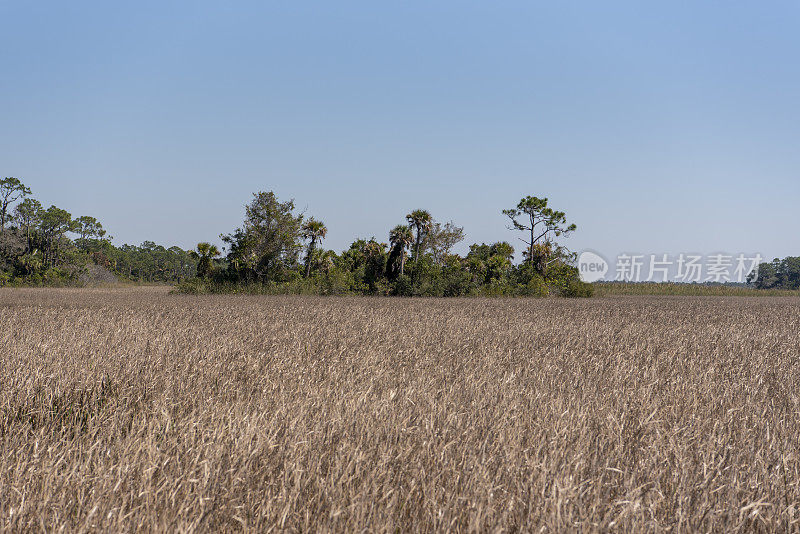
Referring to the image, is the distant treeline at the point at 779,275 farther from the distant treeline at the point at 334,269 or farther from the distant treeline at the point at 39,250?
the distant treeline at the point at 39,250

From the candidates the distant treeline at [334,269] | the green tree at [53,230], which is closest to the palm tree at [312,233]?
the distant treeline at [334,269]

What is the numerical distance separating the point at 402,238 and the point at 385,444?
1497 inches

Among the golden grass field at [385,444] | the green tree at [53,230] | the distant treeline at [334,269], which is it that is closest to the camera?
the golden grass field at [385,444]

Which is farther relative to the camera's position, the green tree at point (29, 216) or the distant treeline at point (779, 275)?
the distant treeline at point (779, 275)

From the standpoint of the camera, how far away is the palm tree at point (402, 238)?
40844mm

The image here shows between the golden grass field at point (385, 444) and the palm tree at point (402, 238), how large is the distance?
1345 inches

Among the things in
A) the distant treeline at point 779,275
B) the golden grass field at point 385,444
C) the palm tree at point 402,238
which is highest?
the distant treeline at point 779,275

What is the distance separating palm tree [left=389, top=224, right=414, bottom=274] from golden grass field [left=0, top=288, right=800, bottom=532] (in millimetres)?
34166

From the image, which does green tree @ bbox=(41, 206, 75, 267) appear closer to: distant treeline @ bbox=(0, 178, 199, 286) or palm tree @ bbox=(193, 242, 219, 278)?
distant treeline @ bbox=(0, 178, 199, 286)

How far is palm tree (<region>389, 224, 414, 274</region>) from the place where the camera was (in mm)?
40844

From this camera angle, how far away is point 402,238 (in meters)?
40.8

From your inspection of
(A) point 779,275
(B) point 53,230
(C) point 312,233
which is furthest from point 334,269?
(A) point 779,275

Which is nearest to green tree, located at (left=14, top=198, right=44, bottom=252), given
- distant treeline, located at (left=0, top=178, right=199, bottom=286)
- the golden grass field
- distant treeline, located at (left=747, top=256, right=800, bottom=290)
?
distant treeline, located at (left=0, top=178, right=199, bottom=286)

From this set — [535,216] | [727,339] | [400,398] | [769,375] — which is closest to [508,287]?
[535,216]
